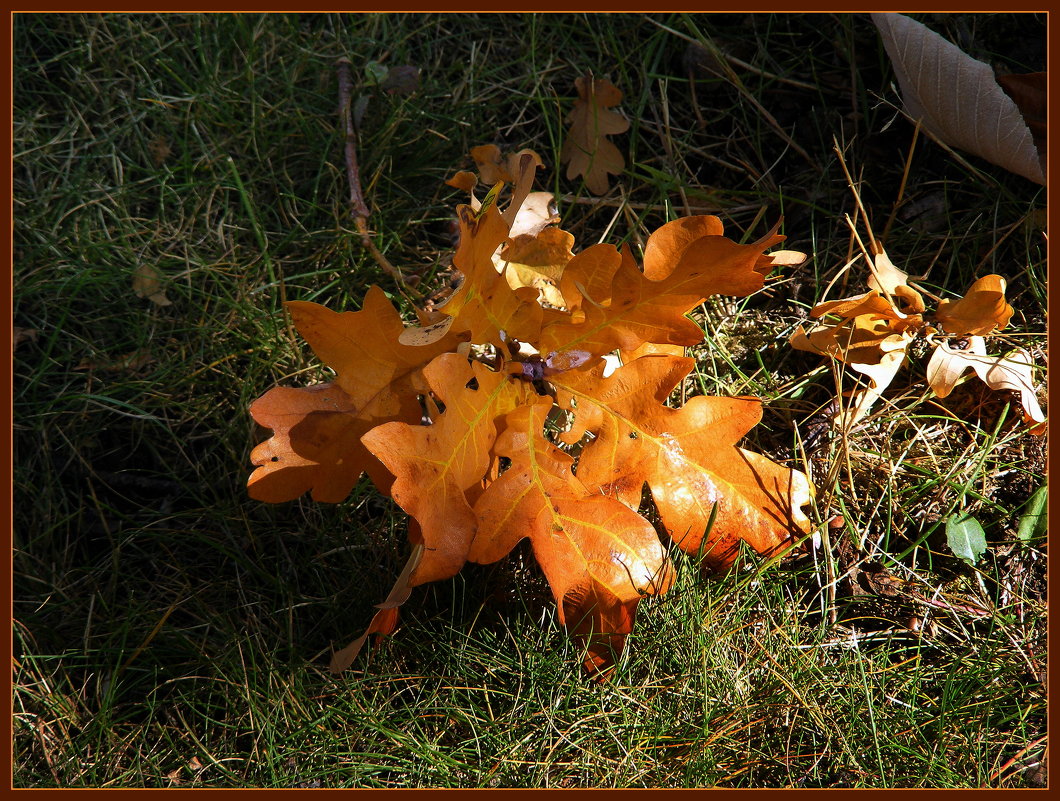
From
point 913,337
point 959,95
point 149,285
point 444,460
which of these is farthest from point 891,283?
point 149,285

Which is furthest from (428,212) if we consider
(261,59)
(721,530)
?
(721,530)

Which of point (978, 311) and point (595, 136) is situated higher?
point (595, 136)

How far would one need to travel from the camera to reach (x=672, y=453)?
1.52 m

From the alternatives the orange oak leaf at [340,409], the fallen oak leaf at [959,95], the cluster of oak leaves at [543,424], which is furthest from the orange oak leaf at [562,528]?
the fallen oak leaf at [959,95]

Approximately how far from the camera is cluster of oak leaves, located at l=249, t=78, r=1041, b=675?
1384 mm

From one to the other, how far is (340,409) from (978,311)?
4.32 ft

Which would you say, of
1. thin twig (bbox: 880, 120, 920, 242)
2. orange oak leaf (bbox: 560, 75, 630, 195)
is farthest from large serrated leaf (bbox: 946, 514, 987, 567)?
orange oak leaf (bbox: 560, 75, 630, 195)

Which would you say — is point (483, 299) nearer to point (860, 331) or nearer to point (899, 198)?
point (860, 331)

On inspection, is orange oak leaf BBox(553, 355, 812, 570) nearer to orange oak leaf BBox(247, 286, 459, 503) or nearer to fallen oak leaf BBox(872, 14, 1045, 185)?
orange oak leaf BBox(247, 286, 459, 503)

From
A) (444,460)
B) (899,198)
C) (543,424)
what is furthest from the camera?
(899,198)

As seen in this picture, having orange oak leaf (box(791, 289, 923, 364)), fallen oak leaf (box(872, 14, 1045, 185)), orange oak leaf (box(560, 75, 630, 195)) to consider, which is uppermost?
fallen oak leaf (box(872, 14, 1045, 185))

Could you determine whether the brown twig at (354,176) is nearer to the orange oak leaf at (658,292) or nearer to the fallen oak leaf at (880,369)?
the orange oak leaf at (658,292)

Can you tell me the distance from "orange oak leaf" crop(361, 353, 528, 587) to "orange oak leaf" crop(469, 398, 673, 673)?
0.04m

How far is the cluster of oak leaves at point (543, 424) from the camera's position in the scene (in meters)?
1.38
